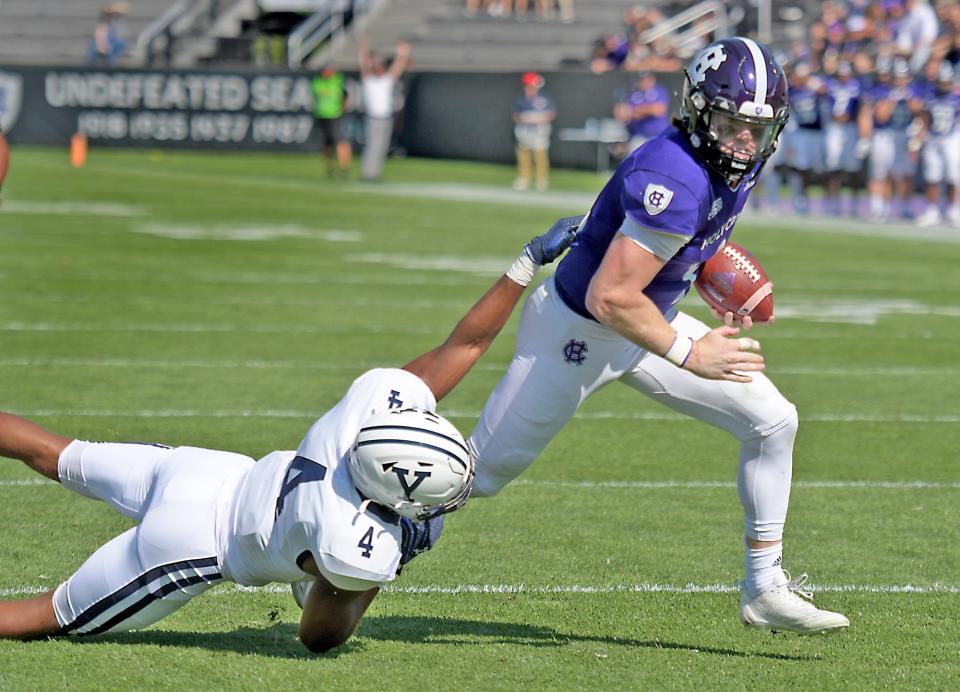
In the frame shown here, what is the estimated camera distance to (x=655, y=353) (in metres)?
4.52

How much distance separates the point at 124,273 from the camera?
44.9 ft

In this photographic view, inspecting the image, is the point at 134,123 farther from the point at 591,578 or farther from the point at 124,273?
the point at 591,578

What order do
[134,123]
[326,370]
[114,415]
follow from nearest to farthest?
[114,415] < [326,370] < [134,123]

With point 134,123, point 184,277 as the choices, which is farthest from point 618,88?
point 184,277

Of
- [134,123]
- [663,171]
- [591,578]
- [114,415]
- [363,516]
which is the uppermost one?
[663,171]

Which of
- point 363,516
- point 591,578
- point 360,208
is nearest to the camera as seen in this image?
point 363,516

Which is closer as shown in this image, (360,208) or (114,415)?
(114,415)

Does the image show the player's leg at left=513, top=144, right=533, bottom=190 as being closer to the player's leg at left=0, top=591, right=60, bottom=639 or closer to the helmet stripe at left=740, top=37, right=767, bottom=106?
the helmet stripe at left=740, top=37, right=767, bottom=106

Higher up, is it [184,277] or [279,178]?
[184,277]

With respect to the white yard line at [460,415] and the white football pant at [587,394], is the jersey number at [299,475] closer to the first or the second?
the white football pant at [587,394]

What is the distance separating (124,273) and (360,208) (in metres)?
7.00

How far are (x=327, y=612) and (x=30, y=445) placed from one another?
40.5 inches

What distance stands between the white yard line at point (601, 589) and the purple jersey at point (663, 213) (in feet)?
3.41

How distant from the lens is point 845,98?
835 inches
